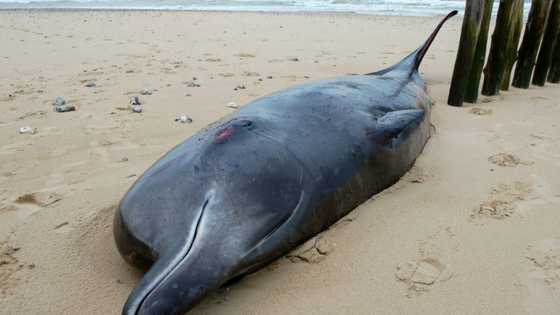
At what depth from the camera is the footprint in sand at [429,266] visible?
7.00 ft

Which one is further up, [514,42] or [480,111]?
[514,42]

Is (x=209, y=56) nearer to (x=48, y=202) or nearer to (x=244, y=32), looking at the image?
(x=244, y=32)

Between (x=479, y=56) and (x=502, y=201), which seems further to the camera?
(x=479, y=56)

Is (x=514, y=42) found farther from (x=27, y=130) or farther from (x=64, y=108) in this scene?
(x=27, y=130)

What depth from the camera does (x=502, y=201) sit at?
2871 millimetres

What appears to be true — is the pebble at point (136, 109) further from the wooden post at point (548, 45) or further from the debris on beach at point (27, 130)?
the wooden post at point (548, 45)

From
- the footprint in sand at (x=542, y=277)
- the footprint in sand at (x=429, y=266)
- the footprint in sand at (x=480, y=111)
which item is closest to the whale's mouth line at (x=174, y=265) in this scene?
the footprint in sand at (x=429, y=266)

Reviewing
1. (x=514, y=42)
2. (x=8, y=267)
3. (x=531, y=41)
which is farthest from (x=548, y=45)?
(x=8, y=267)

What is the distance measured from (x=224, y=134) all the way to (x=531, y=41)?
4858 millimetres

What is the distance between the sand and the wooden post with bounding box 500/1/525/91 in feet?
0.80

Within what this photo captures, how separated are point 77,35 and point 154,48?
2.98 meters

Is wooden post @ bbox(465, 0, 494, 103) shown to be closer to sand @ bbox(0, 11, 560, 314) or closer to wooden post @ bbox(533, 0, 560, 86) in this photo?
sand @ bbox(0, 11, 560, 314)

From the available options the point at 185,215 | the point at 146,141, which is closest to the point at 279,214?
the point at 185,215

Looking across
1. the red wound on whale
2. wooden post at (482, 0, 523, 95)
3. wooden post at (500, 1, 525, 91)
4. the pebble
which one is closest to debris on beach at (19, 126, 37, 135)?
the pebble
